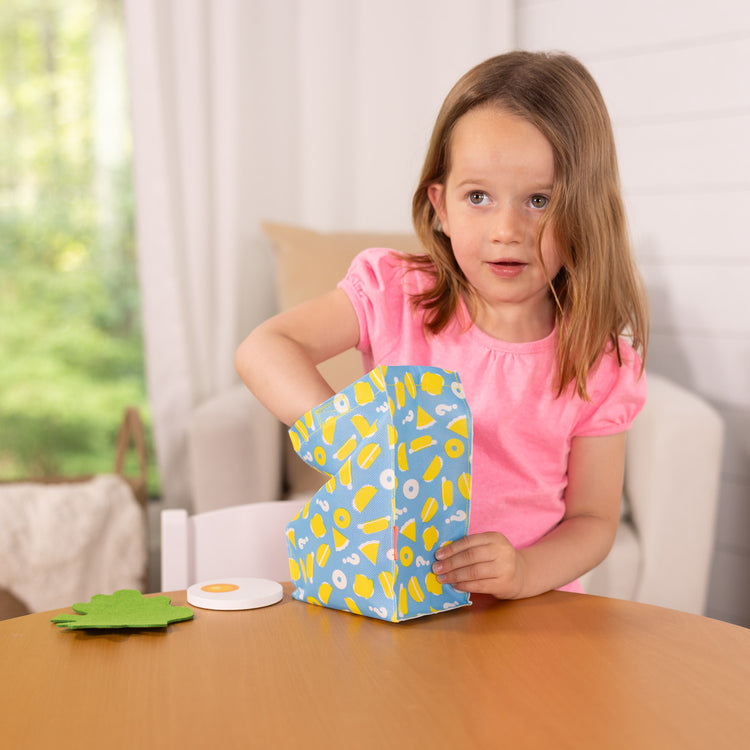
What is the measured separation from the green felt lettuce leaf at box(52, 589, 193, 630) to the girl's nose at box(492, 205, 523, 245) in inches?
17.4

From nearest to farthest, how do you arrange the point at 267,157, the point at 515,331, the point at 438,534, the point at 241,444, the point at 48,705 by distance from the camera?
the point at 48,705
the point at 438,534
the point at 515,331
the point at 241,444
the point at 267,157

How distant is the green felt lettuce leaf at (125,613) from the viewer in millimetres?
612

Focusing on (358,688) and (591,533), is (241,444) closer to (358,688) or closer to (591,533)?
(591,533)

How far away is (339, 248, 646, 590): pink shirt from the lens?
94cm

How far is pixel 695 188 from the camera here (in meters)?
1.91

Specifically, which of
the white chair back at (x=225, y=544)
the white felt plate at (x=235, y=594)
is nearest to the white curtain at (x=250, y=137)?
the white chair back at (x=225, y=544)

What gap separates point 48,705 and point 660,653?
1.30 ft

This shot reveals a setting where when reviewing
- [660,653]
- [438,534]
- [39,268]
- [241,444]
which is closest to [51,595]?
[241,444]

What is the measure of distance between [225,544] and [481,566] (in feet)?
0.95

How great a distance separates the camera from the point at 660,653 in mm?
597

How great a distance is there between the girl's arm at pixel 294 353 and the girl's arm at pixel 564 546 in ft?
0.61

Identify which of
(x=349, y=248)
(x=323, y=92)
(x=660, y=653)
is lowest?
(x=660, y=653)

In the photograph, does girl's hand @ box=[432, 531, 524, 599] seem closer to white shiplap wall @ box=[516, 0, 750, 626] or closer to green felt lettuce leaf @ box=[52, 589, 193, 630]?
green felt lettuce leaf @ box=[52, 589, 193, 630]

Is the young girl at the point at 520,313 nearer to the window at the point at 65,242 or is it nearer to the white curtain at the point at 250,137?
the white curtain at the point at 250,137
